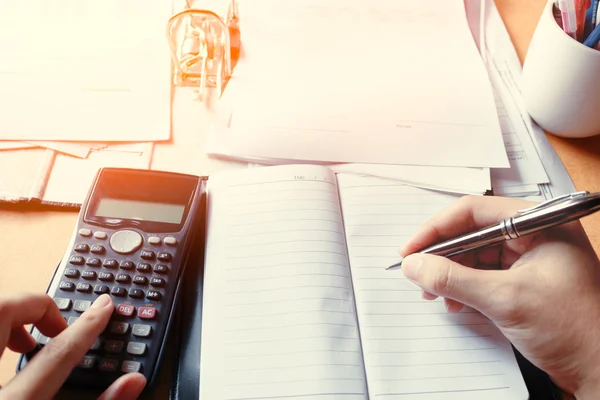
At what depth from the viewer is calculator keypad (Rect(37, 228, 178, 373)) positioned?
0.38 m

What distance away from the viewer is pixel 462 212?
0.44 metres

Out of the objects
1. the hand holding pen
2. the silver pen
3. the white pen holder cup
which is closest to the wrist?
the hand holding pen

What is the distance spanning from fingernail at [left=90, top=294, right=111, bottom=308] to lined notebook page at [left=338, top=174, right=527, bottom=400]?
20 centimetres

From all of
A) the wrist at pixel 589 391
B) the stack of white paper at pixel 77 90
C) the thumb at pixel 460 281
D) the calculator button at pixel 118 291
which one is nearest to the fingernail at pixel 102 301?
the calculator button at pixel 118 291

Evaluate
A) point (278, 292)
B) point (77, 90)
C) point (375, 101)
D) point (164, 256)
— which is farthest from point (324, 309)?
point (77, 90)

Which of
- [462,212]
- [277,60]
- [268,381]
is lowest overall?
[268,381]

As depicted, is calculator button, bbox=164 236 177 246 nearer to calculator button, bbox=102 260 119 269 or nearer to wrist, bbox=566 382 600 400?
calculator button, bbox=102 260 119 269

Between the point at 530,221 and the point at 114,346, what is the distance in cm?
32

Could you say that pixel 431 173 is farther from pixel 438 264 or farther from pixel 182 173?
pixel 182 173

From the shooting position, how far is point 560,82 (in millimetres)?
514

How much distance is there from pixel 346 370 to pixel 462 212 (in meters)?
0.17

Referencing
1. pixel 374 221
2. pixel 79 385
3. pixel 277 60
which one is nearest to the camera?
pixel 79 385

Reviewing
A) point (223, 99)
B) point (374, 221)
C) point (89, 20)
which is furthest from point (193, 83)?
point (374, 221)

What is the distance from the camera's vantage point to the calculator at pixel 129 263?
0.38m
